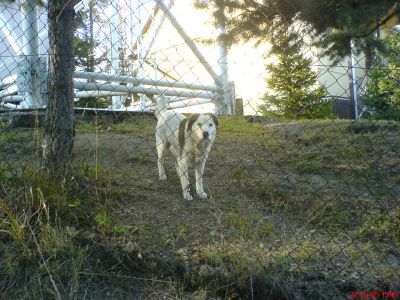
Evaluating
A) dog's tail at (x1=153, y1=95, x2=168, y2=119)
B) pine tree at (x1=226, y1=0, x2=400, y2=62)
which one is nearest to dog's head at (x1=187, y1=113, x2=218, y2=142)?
dog's tail at (x1=153, y1=95, x2=168, y2=119)

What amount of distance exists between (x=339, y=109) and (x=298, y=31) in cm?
690

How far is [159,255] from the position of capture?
2727 mm

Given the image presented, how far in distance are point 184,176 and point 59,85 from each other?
4.95ft

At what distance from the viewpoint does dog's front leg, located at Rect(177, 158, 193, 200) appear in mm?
3914

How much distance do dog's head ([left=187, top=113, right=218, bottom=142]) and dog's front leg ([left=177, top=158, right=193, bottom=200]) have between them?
30 centimetres

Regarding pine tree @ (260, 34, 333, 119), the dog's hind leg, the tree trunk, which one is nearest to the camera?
the tree trunk

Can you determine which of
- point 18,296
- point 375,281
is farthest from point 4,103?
point 375,281

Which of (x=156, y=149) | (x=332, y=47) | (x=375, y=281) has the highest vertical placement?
(x=332, y=47)

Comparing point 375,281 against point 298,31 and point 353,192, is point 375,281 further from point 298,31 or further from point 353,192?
point 298,31

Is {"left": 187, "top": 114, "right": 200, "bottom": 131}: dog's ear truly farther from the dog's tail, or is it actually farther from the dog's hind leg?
the dog's tail

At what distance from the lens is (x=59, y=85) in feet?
10.3

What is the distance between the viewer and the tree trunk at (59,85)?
3.14m

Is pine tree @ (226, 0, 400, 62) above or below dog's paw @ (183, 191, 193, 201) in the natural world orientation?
above

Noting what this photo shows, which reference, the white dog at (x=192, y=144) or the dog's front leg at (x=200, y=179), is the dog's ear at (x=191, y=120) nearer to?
the white dog at (x=192, y=144)
